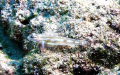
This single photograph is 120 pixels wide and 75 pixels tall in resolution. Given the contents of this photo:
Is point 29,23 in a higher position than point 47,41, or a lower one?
higher

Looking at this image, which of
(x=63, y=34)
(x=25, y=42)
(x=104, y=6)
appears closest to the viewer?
(x=63, y=34)

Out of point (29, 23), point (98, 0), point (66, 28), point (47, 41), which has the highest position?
point (98, 0)

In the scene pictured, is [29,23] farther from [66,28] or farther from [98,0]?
[98,0]

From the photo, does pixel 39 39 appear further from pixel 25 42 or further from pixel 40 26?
pixel 25 42

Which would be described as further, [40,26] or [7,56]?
[7,56]

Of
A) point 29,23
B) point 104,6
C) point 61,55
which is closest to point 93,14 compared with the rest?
point 104,6

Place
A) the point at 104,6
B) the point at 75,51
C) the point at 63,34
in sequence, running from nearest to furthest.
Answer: the point at 75,51, the point at 63,34, the point at 104,6
